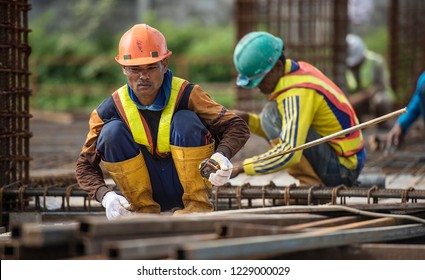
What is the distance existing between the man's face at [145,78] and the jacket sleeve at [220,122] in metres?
0.21

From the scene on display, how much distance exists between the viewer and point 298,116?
5902 mm

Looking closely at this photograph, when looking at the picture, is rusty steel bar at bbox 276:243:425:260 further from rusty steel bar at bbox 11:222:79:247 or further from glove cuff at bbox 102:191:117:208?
glove cuff at bbox 102:191:117:208

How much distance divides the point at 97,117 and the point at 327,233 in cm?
167

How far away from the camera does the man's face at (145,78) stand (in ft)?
16.3

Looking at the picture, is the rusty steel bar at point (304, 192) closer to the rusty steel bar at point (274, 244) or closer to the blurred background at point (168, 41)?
the rusty steel bar at point (274, 244)

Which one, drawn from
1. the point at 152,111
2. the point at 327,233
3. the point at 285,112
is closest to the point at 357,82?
the point at 285,112

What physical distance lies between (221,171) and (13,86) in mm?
1928

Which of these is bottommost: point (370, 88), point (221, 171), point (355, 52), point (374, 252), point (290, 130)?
point (374, 252)

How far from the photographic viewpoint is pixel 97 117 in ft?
16.7

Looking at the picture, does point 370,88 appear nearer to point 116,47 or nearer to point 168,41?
point 168,41

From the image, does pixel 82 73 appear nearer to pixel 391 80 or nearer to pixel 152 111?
pixel 391 80

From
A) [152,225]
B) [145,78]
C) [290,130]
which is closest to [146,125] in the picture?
[145,78]

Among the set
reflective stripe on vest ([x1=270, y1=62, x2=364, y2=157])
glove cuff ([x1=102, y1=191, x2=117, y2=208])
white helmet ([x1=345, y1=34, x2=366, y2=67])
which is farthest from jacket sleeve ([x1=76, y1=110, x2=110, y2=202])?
white helmet ([x1=345, y1=34, x2=366, y2=67])

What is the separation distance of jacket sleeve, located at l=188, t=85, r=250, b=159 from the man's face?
0.69ft
